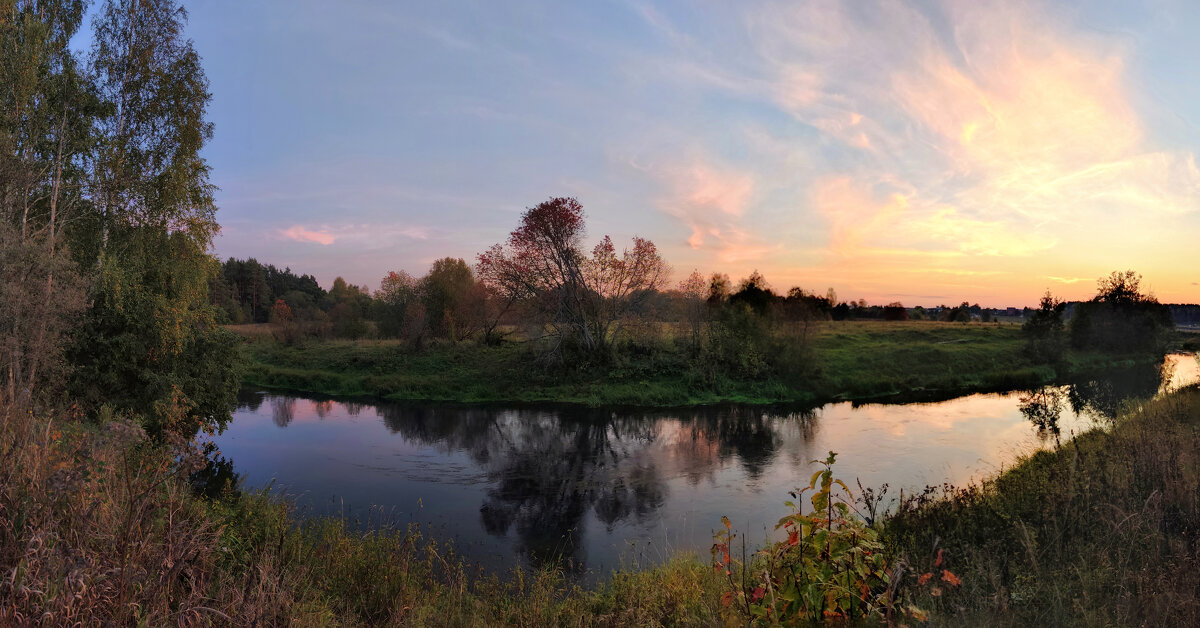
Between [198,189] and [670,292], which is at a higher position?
[198,189]

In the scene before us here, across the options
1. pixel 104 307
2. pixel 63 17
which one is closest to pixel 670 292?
pixel 104 307

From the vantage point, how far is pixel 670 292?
27969 millimetres

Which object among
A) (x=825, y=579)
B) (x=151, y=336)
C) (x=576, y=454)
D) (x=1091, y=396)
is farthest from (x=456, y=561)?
(x=1091, y=396)

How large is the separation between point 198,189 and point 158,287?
3.27 m

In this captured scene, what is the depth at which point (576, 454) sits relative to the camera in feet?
53.2

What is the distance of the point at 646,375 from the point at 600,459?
11.5 meters

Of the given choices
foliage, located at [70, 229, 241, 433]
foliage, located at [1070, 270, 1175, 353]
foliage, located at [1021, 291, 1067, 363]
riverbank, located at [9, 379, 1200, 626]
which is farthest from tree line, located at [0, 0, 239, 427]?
foliage, located at [1070, 270, 1175, 353]

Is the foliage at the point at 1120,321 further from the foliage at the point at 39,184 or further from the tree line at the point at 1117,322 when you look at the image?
the foliage at the point at 39,184

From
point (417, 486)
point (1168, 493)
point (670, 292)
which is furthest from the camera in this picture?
point (670, 292)

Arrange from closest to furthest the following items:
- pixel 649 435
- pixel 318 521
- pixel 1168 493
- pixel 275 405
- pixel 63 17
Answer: pixel 1168 493 < pixel 318 521 < pixel 63 17 < pixel 649 435 < pixel 275 405

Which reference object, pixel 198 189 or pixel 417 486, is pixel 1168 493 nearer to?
pixel 417 486

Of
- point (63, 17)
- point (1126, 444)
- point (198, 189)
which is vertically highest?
point (63, 17)

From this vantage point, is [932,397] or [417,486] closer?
[417,486]

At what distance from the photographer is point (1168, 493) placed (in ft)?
19.2
